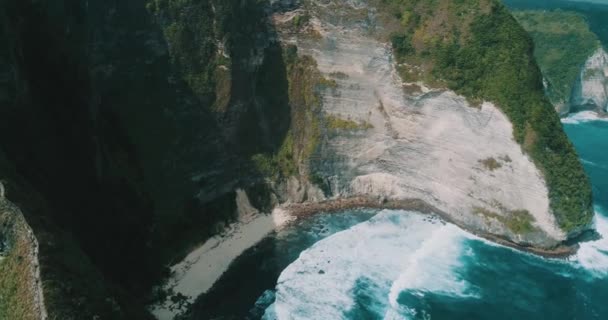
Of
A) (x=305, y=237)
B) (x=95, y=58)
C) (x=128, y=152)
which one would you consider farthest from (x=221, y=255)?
(x=95, y=58)

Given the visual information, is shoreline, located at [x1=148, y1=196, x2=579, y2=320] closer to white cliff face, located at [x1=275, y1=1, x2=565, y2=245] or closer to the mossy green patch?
white cliff face, located at [x1=275, y1=1, x2=565, y2=245]

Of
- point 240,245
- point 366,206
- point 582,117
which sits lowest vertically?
point 582,117

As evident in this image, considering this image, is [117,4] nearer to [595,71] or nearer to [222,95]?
[222,95]

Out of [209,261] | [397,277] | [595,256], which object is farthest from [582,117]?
[209,261]

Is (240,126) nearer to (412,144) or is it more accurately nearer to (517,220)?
(412,144)

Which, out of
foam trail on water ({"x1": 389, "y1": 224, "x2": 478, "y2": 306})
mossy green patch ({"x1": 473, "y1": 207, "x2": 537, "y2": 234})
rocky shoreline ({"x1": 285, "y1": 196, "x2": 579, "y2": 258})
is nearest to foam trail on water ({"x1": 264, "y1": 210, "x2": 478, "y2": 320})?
foam trail on water ({"x1": 389, "y1": 224, "x2": 478, "y2": 306})

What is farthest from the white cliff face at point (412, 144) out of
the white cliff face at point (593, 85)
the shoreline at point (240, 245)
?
the white cliff face at point (593, 85)
